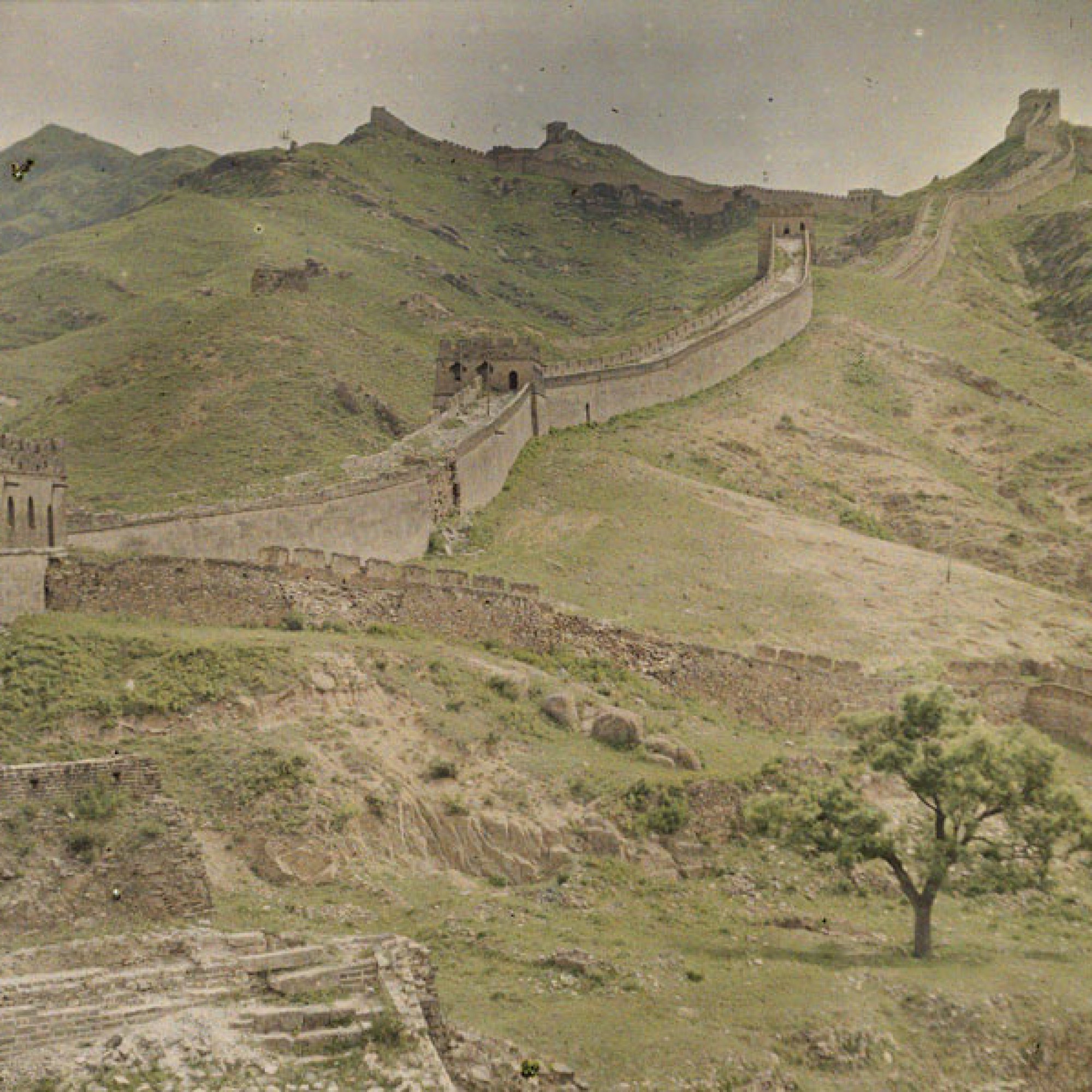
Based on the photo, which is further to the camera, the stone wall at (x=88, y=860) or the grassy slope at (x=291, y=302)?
the grassy slope at (x=291, y=302)

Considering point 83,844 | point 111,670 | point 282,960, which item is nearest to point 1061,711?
point 111,670

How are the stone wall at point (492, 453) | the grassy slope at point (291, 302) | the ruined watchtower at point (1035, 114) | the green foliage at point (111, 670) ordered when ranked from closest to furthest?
the green foliage at point (111, 670)
the stone wall at point (492, 453)
the grassy slope at point (291, 302)
the ruined watchtower at point (1035, 114)

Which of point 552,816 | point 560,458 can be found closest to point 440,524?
point 560,458

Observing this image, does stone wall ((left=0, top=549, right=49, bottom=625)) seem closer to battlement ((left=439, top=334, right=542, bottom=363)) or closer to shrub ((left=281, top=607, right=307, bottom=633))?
shrub ((left=281, top=607, right=307, bottom=633))

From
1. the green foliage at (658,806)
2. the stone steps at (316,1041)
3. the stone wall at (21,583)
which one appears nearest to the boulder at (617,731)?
the green foliage at (658,806)

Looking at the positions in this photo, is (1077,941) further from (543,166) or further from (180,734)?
(543,166)

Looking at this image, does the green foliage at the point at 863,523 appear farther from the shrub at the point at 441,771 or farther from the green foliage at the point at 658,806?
the shrub at the point at 441,771
